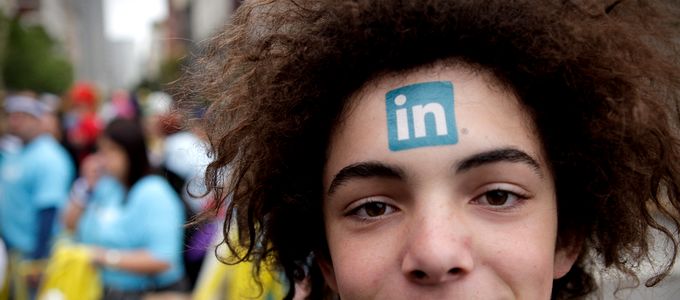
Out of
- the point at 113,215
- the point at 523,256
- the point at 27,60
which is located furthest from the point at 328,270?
the point at 27,60

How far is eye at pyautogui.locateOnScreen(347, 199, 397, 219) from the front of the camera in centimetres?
199

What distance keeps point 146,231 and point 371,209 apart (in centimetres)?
339

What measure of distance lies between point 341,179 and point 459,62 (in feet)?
1.26

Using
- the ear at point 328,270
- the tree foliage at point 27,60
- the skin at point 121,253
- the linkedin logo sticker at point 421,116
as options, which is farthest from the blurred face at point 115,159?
the tree foliage at point 27,60

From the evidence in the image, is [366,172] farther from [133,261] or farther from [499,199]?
[133,261]

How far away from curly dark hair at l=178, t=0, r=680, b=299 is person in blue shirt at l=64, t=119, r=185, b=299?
2750 mm

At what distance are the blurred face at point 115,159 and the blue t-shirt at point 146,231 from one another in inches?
7.3

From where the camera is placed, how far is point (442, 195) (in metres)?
1.90

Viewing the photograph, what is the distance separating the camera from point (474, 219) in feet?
6.25

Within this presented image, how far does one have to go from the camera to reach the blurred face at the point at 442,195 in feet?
6.10

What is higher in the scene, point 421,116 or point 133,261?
Answer: point 133,261

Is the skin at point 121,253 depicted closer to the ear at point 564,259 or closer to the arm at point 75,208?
the arm at point 75,208

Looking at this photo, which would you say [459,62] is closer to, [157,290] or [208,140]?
[208,140]

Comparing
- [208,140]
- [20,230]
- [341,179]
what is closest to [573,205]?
[341,179]
